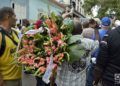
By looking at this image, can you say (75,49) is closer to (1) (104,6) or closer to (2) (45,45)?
(2) (45,45)

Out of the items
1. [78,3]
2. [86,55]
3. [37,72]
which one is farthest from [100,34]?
[78,3]

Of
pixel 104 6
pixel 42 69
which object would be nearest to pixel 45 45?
pixel 42 69

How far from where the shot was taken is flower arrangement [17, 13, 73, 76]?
235 inches

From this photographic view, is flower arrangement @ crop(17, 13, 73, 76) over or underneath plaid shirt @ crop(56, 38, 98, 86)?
over

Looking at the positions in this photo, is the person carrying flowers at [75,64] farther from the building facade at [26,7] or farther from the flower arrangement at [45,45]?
the building facade at [26,7]

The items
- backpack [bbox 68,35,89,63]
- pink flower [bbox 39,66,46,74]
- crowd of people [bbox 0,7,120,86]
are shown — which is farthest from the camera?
crowd of people [bbox 0,7,120,86]

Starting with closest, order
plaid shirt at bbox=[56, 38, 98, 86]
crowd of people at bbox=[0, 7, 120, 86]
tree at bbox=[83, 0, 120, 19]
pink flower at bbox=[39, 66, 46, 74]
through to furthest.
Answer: pink flower at bbox=[39, 66, 46, 74] < crowd of people at bbox=[0, 7, 120, 86] < plaid shirt at bbox=[56, 38, 98, 86] < tree at bbox=[83, 0, 120, 19]

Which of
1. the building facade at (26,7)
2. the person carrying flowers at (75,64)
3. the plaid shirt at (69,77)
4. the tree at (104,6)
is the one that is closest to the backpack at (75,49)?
the person carrying flowers at (75,64)

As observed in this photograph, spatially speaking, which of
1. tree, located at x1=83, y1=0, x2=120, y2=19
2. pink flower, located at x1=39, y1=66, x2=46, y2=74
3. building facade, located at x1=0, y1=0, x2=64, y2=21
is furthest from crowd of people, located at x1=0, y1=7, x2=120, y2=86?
tree, located at x1=83, y1=0, x2=120, y2=19

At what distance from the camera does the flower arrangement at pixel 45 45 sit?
598 centimetres

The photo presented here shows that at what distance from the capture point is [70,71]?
6.35 meters

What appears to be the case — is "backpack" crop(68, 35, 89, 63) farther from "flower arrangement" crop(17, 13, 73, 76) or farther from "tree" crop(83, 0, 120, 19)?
"tree" crop(83, 0, 120, 19)

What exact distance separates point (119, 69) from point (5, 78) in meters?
1.57

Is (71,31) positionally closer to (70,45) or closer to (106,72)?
(70,45)
